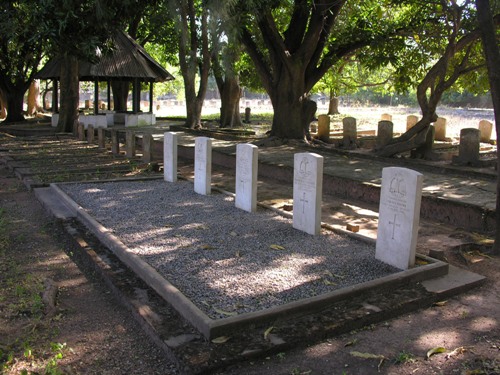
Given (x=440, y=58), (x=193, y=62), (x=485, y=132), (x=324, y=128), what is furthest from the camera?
(x=193, y=62)

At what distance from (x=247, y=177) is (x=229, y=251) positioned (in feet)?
7.70

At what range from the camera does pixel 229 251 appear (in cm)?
622

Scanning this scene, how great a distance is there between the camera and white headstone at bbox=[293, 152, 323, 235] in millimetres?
6969

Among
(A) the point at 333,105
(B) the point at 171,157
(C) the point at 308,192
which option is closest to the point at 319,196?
(C) the point at 308,192

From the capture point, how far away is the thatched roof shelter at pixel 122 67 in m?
24.0

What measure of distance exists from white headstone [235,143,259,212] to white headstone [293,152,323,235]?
1069 mm

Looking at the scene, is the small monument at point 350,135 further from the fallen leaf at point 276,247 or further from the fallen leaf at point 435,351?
the fallen leaf at point 435,351

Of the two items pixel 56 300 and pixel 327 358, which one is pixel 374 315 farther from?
pixel 56 300

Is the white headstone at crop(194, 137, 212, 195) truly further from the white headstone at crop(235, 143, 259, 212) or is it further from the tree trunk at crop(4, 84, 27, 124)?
the tree trunk at crop(4, 84, 27, 124)

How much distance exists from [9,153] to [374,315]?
44.5 ft

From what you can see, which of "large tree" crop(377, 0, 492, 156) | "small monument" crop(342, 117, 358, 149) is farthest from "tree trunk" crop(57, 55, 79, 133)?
"large tree" crop(377, 0, 492, 156)

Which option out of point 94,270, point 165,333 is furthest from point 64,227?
point 165,333

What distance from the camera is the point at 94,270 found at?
19.5 ft

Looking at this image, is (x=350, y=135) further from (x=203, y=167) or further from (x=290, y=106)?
(x=203, y=167)
